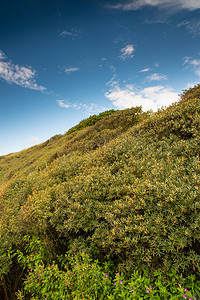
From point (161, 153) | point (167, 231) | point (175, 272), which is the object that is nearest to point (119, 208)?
point (167, 231)

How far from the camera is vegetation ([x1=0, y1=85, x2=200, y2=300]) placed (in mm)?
2844

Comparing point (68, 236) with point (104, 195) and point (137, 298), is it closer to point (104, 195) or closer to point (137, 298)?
point (104, 195)

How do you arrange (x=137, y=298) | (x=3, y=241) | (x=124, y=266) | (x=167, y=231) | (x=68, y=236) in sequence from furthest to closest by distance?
(x=3, y=241)
(x=68, y=236)
(x=124, y=266)
(x=167, y=231)
(x=137, y=298)

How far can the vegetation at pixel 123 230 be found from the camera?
2844 millimetres

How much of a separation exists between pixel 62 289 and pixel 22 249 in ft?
8.97

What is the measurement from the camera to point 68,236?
459 centimetres

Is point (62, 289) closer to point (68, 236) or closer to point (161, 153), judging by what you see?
point (68, 236)

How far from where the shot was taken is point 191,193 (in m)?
3.10

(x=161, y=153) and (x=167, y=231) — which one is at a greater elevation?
(x=161, y=153)

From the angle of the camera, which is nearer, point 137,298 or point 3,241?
point 137,298

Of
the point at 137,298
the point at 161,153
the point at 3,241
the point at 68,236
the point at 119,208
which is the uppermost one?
the point at 161,153

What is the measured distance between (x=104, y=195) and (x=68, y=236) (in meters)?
1.63

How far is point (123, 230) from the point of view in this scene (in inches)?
130

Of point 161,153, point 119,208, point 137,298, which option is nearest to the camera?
point 137,298
